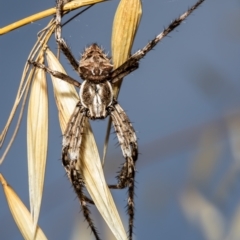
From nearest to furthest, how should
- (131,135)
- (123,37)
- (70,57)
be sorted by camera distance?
(123,37) → (70,57) → (131,135)

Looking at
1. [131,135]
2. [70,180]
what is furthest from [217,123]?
[70,180]

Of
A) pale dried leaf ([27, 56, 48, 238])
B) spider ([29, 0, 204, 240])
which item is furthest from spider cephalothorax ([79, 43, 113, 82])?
pale dried leaf ([27, 56, 48, 238])

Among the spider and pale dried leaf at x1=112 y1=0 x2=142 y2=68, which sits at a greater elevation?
pale dried leaf at x1=112 y1=0 x2=142 y2=68

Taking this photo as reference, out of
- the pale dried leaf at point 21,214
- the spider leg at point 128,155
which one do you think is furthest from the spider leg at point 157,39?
the pale dried leaf at point 21,214

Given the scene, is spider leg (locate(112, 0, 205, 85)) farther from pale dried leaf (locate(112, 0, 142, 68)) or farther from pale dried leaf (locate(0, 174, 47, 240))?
pale dried leaf (locate(0, 174, 47, 240))

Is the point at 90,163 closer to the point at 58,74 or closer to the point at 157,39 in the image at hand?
the point at 58,74

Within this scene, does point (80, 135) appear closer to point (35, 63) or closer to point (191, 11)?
point (35, 63)
